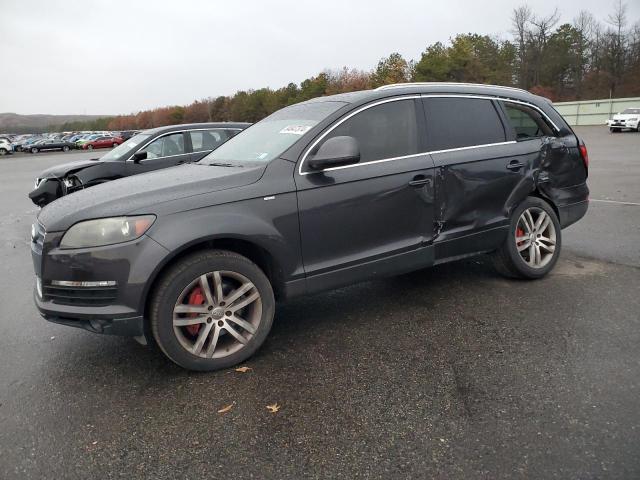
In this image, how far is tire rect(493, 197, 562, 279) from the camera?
4.65 metres

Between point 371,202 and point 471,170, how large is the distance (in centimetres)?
108

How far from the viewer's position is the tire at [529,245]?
4652 mm

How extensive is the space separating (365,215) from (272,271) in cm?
81

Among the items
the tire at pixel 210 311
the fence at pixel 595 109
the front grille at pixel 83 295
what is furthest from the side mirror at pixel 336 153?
the fence at pixel 595 109

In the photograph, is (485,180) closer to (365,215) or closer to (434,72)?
(365,215)

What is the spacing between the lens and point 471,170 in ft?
14.1

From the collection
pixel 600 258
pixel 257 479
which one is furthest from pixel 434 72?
pixel 257 479

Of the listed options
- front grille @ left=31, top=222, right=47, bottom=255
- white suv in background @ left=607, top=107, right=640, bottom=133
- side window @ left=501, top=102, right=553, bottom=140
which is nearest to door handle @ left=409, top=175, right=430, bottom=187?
side window @ left=501, top=102, right=553, bottom=140

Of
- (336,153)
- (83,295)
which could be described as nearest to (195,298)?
(83,295)

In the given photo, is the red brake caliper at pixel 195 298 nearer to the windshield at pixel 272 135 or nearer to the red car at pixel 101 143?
the windshield at pixel 272 135

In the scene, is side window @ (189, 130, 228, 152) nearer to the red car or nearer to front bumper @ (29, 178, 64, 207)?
front bumper @ (29, 178, 64, 207)

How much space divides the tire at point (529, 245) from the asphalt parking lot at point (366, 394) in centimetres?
19

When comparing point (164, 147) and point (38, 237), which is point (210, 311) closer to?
point (38, 237)

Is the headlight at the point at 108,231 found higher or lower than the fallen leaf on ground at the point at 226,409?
higher
